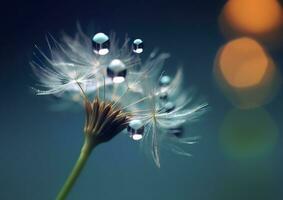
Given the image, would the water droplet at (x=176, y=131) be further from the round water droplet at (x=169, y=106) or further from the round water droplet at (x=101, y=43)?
the round water droplet at (x=101, y=43)

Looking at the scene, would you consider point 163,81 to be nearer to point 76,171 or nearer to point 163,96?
point 163,96

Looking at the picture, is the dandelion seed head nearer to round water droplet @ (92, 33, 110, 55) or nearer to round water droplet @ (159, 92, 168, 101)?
round water droplet @ (159, 92, 168, 101)

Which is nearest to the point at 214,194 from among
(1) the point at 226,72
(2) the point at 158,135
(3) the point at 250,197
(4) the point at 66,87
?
(3) the point at 250,197

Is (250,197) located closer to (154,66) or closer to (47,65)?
(154,66)

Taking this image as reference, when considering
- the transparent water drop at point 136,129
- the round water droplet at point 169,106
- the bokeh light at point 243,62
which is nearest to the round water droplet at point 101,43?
the transparent water drop at point 136,129

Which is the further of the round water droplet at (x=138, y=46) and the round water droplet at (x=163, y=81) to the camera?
the round water droplet at (x=163, y=81)

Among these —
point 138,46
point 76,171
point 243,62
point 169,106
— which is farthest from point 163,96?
point 243,62
